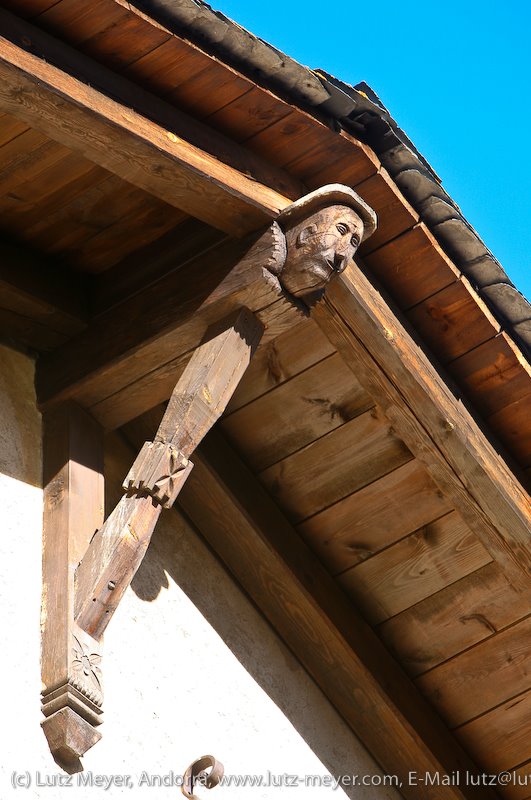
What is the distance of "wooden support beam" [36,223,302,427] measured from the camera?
10.6ft

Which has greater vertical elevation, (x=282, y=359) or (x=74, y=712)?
(x=282, y=359)

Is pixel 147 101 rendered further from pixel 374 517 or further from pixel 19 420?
pixel 374 517

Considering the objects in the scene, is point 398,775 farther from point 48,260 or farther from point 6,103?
point 6,103

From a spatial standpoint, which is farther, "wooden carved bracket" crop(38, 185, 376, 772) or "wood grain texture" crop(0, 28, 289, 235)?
"wooden carved bracket" crop(38, 185, 376, 772)

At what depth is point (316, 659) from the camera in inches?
152

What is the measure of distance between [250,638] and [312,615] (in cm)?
20

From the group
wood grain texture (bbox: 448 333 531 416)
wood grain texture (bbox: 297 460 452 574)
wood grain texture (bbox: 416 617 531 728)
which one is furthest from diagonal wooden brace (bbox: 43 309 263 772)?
wood grain texture (bbox: 416 617 531 728)

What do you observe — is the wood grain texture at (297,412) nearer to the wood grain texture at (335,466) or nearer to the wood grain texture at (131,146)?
the wood grain texture at (335,466)

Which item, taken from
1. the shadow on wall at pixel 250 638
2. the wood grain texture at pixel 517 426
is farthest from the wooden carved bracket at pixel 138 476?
the wood grain texture at pixel 517 426

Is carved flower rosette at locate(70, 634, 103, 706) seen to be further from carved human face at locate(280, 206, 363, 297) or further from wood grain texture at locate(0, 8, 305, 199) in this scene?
wood grain texture at locate(0, 8, 305, 199)

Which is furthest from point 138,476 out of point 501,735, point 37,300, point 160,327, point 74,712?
point 501,735

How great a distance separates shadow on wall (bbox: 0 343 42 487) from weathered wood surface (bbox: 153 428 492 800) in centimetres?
37

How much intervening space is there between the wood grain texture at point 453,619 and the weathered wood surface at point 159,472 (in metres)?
1.10

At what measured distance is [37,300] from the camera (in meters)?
3.46
